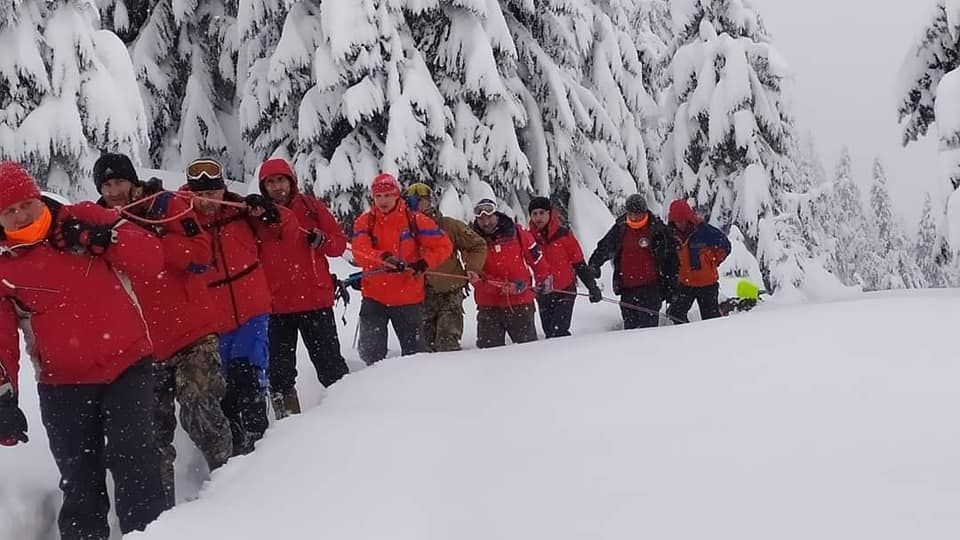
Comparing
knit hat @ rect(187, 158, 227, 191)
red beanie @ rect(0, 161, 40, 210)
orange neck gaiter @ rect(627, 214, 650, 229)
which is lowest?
orange neck gaiter @ rect(627, 214, 650, 229)

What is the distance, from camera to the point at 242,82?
13.2m

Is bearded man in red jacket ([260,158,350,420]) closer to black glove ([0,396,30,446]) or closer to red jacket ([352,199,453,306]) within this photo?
red jacket ([352,199,453,306])

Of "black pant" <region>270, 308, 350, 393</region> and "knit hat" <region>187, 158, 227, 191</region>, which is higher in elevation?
"knit hat" <region>187, 158, 227, 191</region>

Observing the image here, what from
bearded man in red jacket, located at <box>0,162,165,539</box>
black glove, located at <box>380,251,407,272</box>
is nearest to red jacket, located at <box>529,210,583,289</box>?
black glove, located at <box>380,251,407,272</box>

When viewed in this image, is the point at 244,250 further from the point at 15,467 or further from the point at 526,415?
the point at 526,415

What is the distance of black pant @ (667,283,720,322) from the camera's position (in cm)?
933

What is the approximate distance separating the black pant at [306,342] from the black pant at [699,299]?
469cm

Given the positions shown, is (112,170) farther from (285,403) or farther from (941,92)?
(941,92)

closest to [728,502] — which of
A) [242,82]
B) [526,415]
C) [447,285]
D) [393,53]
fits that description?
[526,415]

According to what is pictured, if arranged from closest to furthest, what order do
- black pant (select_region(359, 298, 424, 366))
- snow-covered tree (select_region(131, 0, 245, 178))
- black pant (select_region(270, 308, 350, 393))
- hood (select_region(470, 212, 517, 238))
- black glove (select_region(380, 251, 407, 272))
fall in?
black pant (select_region(270, 308, 350, 393))
black glove (select_region(380, 251, 407, 272))
black pant (select_region(359, 298, 424, 366))
hood (select_region(470, 212, 517, 238))
snow-covered tree (select_region(131, 0, 245, 178))

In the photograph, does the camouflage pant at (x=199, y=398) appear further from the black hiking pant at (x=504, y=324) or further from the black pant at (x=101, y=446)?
the black hiking pant at (x=504, y=324)

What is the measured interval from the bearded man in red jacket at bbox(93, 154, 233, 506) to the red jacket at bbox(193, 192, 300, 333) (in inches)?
6.2

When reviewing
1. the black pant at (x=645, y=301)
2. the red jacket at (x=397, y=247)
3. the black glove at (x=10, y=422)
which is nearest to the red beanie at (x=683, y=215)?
the black pant at (x=645, y=301)

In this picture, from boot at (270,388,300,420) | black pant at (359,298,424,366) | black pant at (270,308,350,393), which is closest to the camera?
boot at (270,388,300,420)
